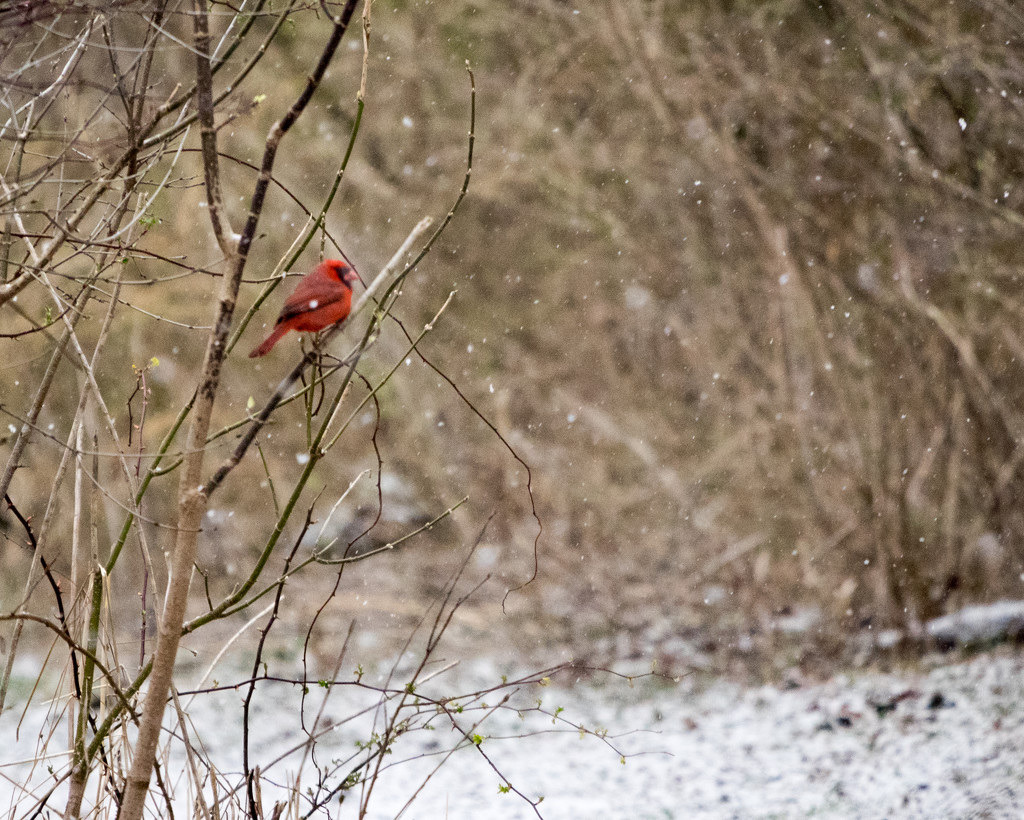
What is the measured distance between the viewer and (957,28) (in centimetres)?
446

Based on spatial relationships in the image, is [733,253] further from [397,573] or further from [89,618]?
[89,618]

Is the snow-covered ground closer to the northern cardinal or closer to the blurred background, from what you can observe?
the blurred background

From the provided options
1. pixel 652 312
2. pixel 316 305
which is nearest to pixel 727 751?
pixel 652 312

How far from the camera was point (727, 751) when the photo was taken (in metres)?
3.78

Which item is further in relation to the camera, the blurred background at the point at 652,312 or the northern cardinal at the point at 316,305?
the blurred background at the point at 652,312

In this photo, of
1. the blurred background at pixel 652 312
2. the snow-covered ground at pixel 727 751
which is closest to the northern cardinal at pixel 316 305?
the snow-covered ground at pixel 727 751

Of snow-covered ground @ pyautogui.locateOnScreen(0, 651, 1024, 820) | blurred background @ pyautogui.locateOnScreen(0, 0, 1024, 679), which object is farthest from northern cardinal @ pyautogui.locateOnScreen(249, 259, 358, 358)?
blurred background @ pyautogui.locateOnScreen(0, 0, 1024, 679)

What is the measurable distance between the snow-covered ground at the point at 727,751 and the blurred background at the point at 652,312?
0.42 m

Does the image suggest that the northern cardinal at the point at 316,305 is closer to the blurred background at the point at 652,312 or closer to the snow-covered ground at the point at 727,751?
the snow-covered ground at the point at 727,751

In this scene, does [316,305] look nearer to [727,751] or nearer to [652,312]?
[727,751]

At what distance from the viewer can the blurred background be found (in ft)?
14.6

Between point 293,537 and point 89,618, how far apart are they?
174 inches

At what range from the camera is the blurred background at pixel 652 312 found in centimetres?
444

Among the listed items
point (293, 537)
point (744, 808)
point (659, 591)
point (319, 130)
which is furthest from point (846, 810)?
point (319, 130)
